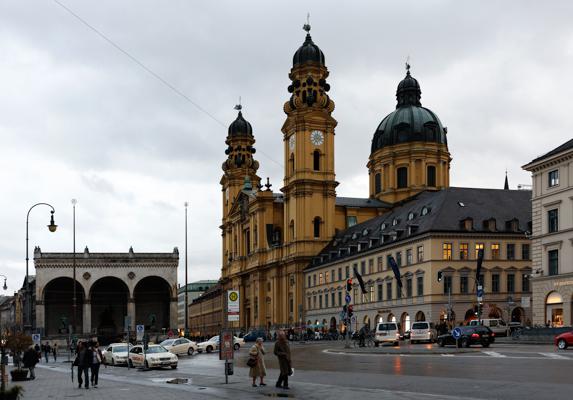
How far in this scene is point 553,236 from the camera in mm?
64625

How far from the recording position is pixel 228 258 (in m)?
152

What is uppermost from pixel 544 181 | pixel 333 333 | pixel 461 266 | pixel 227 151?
pixel 227 151

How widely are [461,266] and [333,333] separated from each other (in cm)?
1773

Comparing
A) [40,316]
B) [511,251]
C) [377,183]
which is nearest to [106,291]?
[40,316]

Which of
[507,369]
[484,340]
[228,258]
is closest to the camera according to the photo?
[507,369]

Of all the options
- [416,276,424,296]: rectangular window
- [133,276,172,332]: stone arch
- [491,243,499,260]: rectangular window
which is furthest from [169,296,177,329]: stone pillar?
[491,243,499,260]: rectangular window

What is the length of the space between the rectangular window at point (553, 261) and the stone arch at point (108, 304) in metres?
81.1

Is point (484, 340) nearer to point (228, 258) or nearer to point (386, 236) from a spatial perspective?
point (386, 236)

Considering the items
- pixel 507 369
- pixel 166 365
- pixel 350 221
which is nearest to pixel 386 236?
pixel 350 221

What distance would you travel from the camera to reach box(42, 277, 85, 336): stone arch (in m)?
130

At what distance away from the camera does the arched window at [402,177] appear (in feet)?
424

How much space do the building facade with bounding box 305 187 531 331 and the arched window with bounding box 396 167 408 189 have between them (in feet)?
99.6

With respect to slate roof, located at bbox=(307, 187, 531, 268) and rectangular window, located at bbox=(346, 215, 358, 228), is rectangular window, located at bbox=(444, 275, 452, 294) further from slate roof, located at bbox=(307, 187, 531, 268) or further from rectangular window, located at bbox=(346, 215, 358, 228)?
rectangular window, located at bbox=(346, 215, 358, 228)

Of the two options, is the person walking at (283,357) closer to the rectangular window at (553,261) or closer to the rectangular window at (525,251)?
the rectangular window at (553,261)
